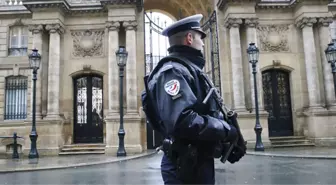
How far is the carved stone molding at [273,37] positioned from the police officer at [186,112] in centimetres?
1927

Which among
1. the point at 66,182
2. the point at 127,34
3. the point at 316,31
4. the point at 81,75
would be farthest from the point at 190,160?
the point at 316,31

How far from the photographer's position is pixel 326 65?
787 inches

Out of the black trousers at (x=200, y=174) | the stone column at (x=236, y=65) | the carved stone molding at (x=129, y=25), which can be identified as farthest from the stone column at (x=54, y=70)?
the black trousers at (x=200, y=174)

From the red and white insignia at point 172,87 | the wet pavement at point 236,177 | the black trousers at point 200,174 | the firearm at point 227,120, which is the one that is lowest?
the wet pavement at point 236,177

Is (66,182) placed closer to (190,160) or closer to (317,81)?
(190,160)

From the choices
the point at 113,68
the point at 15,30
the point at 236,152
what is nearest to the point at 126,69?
the point at 113,68

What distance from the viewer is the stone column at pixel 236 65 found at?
19.2 m

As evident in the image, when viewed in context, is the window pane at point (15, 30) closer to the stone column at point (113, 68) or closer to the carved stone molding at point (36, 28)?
the carved stone molding at point (36, 28)

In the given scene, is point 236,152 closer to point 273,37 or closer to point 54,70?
point 54,70

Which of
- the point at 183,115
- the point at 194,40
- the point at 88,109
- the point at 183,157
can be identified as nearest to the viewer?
the point at 183,115

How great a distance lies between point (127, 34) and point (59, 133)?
691 centimetres

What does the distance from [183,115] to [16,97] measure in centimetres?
2187

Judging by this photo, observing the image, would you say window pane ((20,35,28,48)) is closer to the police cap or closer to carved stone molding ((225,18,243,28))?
carved stone molding ((225,18,243,28))

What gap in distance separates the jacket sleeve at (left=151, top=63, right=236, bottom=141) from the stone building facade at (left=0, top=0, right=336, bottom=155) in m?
16.2
